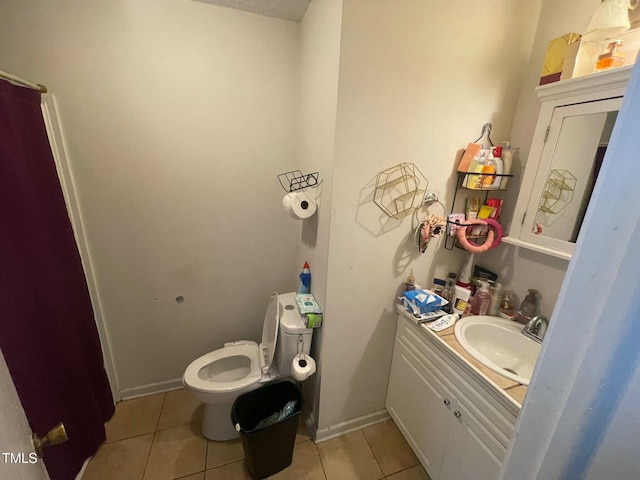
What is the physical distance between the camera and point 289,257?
6.02 ft

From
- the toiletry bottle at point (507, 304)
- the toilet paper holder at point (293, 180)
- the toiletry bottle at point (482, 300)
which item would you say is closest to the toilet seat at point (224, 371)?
the toilet paper holder at point (293, 180)

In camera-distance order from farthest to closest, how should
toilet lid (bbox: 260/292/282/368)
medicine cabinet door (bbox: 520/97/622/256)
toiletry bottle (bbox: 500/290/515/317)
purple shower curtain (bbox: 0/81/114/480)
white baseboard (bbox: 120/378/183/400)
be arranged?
1. white baseboard (bbox: 120/378/183/400)
2. toilet lid (bbox: 260/292/282/368)
3. toiletry bottle (bbox: 500/290/515/317)
4. medicine cabinet door (bbox: 520/97/622/256)
5. purple shower curtain (bbox: 0/81/114/480)

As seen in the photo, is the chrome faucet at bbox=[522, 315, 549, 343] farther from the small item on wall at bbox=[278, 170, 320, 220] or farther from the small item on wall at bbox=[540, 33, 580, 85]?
the small item on wall at bbox=[278, 170, 320, 220]

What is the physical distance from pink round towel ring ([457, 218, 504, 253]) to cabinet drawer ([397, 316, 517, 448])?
49 cm

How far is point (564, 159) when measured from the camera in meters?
1.12

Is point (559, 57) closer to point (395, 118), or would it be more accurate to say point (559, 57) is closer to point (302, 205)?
point (395, 118)

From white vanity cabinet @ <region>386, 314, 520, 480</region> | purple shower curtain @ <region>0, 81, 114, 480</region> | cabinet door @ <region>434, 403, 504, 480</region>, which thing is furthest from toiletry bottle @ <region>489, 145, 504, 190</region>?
purple shower curtain @ <region>0, 81, 114, 480</region>

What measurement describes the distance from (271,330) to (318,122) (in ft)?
4.09

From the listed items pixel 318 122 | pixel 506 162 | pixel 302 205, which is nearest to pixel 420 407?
pixel 302 205

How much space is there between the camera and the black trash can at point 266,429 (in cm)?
122

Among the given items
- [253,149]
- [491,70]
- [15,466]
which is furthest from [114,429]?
[491,70]

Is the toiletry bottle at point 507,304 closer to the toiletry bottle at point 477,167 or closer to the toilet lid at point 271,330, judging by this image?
the toiletry bottle at point 477,167

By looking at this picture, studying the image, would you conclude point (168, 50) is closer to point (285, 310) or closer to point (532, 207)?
point (285, 310)

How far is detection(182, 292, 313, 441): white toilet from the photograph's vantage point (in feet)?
4.52
